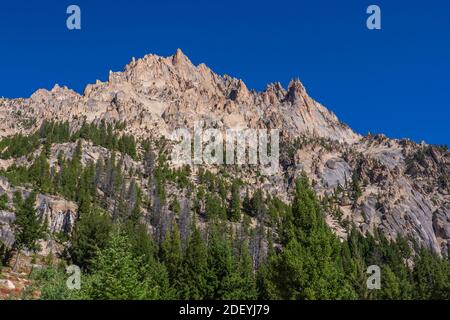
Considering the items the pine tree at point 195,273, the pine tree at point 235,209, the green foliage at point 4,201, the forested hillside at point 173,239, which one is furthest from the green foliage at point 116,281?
the pine tree at point 235,209

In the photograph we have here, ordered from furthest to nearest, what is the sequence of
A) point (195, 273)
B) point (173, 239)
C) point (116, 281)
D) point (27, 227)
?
point (173, 239) < point (27, 227) < point (195, 273) < point (116, 281)

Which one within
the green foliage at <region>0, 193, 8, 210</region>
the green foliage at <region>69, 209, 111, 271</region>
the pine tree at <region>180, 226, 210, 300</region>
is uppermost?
the green foliage at <region>0, 193, 8, 210</region>

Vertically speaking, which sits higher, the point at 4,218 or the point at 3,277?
the point at 4,218

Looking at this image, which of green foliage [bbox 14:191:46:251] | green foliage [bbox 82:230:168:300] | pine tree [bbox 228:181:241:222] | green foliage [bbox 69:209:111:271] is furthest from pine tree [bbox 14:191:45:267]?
pine tree [bbox 228:181:241:222]

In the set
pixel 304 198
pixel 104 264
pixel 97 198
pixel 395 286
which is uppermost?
pixel 97 198

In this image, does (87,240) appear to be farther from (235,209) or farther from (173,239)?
(235,209)

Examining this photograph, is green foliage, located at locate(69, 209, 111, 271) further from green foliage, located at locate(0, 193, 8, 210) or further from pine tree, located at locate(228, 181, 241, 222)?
pine tree, located at locate(228, 181, 241, 222)

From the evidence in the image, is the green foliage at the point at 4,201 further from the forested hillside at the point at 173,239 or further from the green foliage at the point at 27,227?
the green foliage at the point at 27,227

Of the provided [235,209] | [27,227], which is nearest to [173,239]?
[27,227]

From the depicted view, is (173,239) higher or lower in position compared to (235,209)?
lower

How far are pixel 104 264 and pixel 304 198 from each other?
16480 millimetres

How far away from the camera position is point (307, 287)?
29000 millimetres

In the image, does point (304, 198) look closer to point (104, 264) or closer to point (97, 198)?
point (104, 264)
